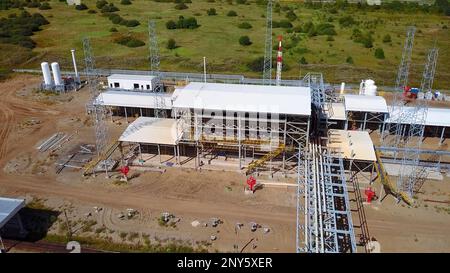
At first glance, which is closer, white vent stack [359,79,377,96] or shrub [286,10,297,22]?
white vent stack [359,79,377,96]

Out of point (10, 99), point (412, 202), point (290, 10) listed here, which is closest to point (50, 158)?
point (10, 99)

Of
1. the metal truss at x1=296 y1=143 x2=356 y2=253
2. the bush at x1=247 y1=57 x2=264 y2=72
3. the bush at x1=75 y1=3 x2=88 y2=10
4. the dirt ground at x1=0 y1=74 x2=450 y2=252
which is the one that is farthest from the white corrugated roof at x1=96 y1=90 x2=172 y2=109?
the bush at x1=75 y1=3 x2=88 y2=10

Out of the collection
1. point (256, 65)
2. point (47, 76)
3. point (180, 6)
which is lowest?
point (256, 65)

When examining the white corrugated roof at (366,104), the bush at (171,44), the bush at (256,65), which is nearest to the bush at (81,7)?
the bush at (171,44)

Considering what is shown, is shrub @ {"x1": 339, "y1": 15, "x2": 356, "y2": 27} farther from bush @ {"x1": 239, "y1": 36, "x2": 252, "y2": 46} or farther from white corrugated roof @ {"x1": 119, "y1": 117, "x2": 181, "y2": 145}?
white corrugated roof @ {"x1": 119, "y1": 117, "x2": 181, "y2": 145}

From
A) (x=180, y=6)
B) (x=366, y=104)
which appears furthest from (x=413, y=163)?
(x=180, y=6)

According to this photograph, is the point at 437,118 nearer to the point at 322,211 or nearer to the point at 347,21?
the point at 322,211
